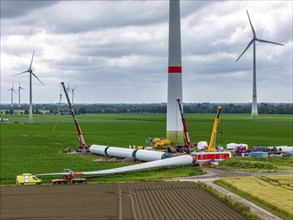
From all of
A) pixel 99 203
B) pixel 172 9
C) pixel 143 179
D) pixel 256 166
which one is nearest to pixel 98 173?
pixel 143 179

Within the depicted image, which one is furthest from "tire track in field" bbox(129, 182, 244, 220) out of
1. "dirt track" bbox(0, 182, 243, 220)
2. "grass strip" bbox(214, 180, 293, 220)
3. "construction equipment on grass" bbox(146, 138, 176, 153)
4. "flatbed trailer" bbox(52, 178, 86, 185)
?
"construction equipment on grass" bbox(146, 138, 176, 153)

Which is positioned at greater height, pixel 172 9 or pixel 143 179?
pixel 172 9

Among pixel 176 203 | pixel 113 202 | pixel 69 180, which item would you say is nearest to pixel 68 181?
pixel 69 180

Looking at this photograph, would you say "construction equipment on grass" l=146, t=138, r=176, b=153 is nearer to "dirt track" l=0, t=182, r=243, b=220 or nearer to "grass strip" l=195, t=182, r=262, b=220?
"dirt track" l=0, t=182, r=243, b=220

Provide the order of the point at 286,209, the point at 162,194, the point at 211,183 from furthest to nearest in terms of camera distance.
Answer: the point at 211,183 → the point at 162,194 → the point at 286,209

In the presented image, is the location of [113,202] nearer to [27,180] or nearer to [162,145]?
[27,180]

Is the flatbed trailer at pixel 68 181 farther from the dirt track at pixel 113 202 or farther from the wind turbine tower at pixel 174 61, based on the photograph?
the wind turbine tower at pixel 174 61

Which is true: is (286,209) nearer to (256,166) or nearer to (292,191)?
(292,191)
